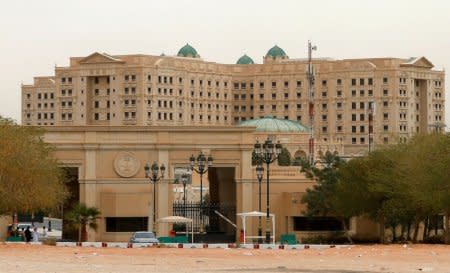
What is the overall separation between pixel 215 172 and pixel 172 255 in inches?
1689

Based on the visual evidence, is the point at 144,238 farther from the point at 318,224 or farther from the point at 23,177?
the point at 318,224

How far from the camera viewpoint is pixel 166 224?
83.2 metres

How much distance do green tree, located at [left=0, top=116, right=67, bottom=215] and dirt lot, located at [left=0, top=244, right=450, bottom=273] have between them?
7.65 metres

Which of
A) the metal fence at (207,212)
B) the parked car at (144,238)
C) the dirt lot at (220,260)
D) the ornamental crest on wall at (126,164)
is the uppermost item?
the ornamental crest on wall at (126,164)

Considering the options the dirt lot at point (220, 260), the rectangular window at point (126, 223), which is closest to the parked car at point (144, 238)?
the dirt lot at point (220, 260)

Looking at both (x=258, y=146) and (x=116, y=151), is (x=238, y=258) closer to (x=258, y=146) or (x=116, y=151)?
(x=258, y=146)

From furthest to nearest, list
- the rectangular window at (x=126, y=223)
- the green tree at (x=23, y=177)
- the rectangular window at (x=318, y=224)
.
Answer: the rectangular window at (x=126, y=223)
the rectangular window at (x=318, y=224)
the green tree at (x=23, y=177)

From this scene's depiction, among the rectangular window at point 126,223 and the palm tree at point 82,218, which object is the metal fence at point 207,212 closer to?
the rectangular window at point 126,223

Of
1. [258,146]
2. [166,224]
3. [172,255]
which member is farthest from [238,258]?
[166,224]

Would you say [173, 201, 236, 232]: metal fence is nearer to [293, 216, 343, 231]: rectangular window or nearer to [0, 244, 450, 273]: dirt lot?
[293, 216, 343, 231]: rectangular window

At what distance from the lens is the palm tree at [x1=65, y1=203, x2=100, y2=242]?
7794 cm

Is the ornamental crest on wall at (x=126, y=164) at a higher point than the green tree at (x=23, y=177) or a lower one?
higher

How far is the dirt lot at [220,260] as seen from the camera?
40250mm

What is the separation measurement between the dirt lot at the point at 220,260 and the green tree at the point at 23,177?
765 cm
